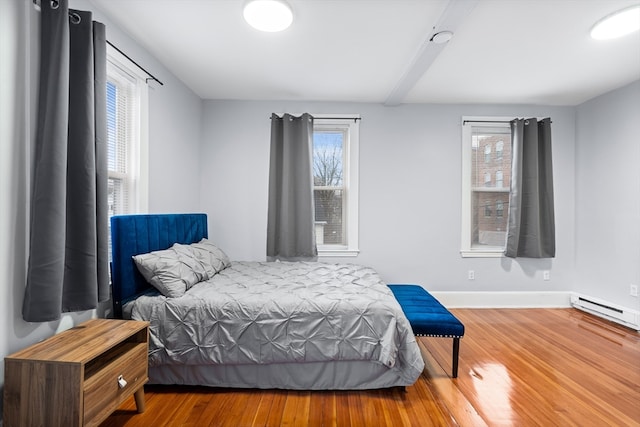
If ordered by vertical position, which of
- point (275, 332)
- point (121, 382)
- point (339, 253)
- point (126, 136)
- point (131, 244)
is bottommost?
point (121, 382)

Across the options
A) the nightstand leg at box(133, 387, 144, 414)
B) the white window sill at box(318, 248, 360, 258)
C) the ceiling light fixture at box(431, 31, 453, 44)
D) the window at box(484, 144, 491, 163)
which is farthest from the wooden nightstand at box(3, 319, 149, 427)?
the window at box(484, 144, 491, 163)

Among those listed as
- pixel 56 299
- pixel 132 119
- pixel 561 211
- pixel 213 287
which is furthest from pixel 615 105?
pixel 56 299

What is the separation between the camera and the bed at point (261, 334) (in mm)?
2025

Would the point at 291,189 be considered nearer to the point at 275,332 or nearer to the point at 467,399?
the point at 275,332

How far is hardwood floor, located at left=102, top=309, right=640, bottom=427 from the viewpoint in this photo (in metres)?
1.83

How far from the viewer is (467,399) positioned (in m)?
2.03

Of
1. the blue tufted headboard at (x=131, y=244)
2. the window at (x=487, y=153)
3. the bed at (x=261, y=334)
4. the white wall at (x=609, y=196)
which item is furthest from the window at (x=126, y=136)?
the white wall at (x=609, y=196)

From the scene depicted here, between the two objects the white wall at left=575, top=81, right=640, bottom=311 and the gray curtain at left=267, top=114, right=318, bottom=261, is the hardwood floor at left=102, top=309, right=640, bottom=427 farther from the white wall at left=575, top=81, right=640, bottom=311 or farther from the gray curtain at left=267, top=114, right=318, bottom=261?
the gray curtain at left=267, top=114, right=318, bottom=261

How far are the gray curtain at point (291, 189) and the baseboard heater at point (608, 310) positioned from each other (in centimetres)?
328

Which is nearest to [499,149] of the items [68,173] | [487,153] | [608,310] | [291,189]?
[487,153]

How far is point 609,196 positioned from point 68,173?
501cm

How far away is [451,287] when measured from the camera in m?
3.87

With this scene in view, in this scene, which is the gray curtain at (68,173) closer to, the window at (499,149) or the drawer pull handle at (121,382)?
the drawer pull handle at (121,382)

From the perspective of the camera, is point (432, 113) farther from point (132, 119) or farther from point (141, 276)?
point (141, 276)
